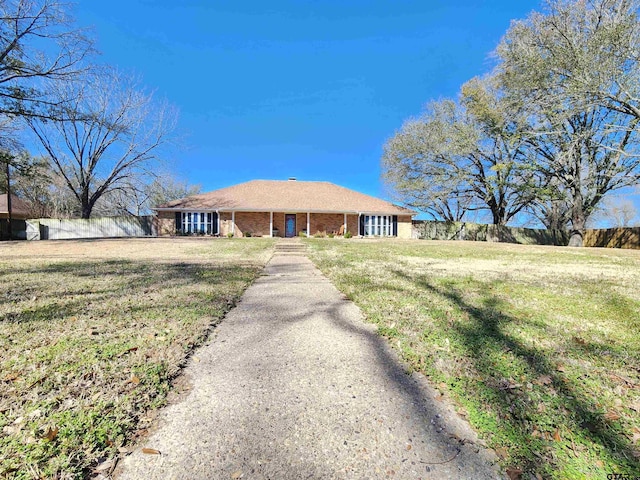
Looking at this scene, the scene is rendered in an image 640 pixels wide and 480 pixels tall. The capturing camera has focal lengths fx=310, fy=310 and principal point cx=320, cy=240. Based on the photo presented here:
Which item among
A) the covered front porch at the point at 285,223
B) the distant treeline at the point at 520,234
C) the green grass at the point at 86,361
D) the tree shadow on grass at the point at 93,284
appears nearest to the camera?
the green grass at the point at 86,361

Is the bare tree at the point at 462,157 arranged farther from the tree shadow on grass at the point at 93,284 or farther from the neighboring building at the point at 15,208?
the neighboring building at the point at 15,208

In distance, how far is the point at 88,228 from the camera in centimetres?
2403

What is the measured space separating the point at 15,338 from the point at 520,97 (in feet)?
65.1

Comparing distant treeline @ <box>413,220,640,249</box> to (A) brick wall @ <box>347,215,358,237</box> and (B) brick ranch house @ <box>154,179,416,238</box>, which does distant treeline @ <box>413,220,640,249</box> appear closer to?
(B) brick ranch house @ <box>154,179,416,238</box>

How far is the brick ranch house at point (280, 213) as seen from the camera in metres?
22.9

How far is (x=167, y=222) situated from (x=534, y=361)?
2449cm

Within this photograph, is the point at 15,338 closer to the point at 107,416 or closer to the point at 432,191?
the point at 107,416

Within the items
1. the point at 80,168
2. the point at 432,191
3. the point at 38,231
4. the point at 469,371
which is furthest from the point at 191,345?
the point at 38,231

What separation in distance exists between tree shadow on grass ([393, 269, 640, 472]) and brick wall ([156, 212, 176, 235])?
2322 cm

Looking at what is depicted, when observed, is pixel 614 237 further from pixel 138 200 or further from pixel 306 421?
pixel 138 200

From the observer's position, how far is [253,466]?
1482 mm

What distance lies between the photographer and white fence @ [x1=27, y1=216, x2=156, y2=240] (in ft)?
76.5

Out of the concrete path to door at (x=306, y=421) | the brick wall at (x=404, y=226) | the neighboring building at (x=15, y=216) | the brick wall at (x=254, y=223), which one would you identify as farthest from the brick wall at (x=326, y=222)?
the concrete path to door at (x=306, y=421)

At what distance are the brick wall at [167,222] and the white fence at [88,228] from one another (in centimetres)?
162
